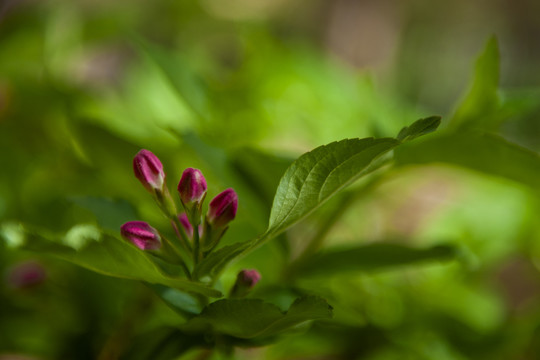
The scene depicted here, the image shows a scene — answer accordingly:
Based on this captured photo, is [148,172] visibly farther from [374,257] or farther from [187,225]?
[374,257]

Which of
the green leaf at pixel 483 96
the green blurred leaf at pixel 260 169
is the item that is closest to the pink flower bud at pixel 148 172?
the green blurred leaf at pixel 260 169

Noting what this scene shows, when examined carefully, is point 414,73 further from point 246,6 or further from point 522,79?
point 246,6

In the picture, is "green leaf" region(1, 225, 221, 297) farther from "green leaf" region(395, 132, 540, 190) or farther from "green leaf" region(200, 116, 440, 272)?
"green leaf" region(395, 132, 540, 190)

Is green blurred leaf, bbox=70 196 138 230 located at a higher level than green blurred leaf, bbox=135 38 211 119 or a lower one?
lower

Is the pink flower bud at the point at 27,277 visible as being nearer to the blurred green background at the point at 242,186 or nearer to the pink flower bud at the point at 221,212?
the blurred green background at the point at 242,186

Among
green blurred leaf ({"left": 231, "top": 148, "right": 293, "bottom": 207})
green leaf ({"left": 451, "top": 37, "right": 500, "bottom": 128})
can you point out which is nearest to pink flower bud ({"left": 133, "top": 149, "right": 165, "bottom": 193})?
green blurred leaf ({"left": 231, "top": 148, "right": 293, "bottom": 207})

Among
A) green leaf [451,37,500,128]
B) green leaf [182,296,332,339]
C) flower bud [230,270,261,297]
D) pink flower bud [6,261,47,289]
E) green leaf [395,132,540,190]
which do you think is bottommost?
green leaf [182,296,332,339]
